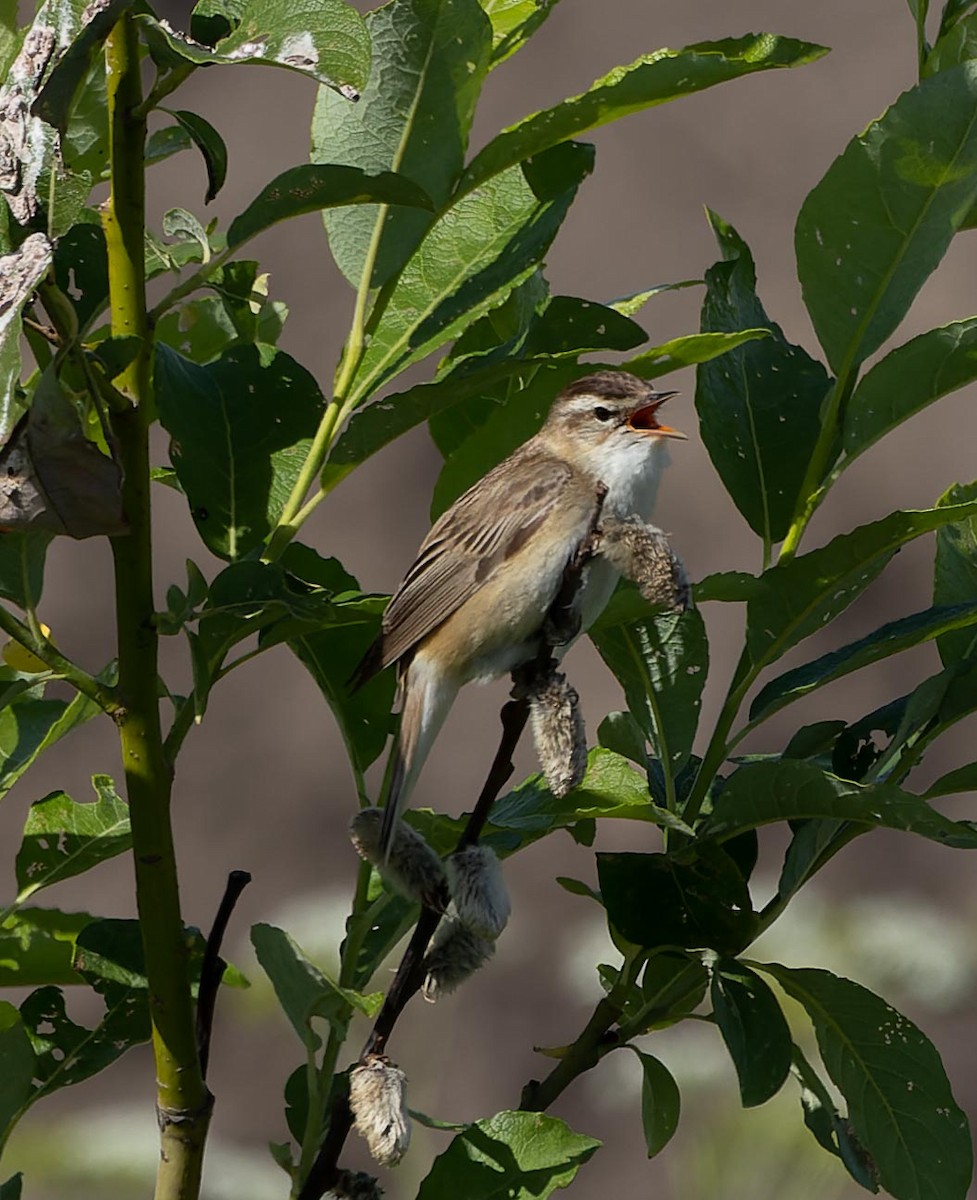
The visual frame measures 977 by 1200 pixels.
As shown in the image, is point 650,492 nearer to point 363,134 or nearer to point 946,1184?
point 363,134

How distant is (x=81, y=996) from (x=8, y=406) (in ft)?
9.02

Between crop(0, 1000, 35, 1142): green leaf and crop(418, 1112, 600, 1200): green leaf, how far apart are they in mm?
327

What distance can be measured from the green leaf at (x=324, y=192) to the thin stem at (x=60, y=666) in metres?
0.30

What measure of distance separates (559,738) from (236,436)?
0.38 meters

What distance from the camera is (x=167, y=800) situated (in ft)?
3.80

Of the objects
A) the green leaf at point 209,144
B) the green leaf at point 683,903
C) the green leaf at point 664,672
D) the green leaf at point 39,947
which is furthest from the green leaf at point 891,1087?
the green leaf at point 209,144

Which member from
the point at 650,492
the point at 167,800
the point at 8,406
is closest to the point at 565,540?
the point at 650,492

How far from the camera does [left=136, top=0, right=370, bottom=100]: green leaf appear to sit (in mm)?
1048

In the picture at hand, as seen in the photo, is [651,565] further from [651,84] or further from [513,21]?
[513,21]

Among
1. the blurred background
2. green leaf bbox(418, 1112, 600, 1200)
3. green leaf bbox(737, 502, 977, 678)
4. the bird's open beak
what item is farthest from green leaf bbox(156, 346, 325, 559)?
the blurred background

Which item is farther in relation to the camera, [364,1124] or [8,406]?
[364,1124]

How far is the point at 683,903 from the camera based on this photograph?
1344mm

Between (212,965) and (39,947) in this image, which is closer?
(212,965)

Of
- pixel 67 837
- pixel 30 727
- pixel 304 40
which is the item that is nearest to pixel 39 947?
pixel 67 837
